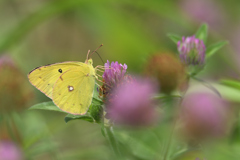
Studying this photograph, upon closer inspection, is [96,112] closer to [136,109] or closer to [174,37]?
[136,109]

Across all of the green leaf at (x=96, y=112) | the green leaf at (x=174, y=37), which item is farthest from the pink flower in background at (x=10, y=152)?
the green leaf at (x=174, y=37)

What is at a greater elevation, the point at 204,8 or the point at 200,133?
the point at 200,133

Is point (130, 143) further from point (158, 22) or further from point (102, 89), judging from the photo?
point (158, 22)

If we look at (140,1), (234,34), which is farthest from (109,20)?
(234,34)

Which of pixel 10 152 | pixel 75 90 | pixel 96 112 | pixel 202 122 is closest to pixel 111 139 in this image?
pixel 96 112

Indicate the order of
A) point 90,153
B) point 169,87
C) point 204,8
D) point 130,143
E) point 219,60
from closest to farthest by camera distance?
point 130,143, point 169,87, point 90,153, point 219,60, point 204,8

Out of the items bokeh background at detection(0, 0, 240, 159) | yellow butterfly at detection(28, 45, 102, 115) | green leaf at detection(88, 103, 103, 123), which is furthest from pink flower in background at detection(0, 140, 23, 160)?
bokeh background at detection(0, 0, 240, 159)

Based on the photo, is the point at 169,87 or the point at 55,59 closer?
the point at 169,87

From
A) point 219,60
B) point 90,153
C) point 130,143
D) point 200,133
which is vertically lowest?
point 219,60
